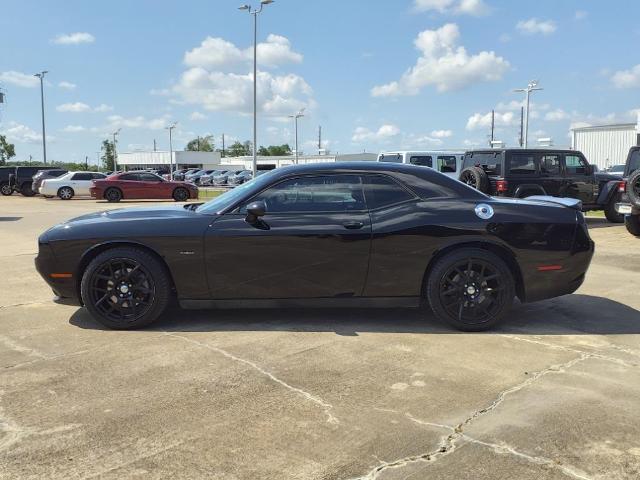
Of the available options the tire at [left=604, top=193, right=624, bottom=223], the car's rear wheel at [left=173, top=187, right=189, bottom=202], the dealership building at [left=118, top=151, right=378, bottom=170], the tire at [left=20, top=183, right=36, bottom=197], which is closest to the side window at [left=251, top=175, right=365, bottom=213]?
the tire at [left=604, top=193, right=624, bottom=223]

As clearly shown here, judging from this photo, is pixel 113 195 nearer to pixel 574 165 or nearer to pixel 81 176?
pixel 81 176

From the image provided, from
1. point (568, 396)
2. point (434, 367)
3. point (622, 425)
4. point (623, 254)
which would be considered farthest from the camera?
point (623, 254)

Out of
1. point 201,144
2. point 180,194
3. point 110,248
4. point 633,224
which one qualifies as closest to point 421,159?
point 633,224

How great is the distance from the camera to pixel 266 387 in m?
3.75

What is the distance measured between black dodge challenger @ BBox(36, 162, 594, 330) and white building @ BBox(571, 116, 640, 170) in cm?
4625

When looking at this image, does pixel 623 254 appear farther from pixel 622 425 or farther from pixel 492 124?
pixel 492 124

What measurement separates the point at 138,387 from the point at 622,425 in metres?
2.94

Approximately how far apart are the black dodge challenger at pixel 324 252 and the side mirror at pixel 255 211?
2 cm

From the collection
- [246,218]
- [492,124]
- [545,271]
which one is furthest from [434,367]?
[492,124]

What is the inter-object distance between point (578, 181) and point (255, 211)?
11.2 m

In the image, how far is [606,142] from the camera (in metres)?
47.9

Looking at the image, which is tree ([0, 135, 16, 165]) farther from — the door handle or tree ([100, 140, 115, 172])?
the door handle

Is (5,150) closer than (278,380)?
No

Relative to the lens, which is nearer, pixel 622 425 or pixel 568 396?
pixel 622 425
